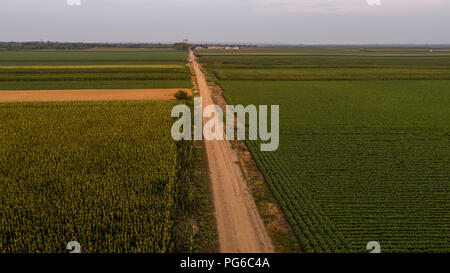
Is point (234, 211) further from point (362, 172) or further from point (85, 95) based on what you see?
point (85, 95)

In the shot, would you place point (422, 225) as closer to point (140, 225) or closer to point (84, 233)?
point (140, 225)

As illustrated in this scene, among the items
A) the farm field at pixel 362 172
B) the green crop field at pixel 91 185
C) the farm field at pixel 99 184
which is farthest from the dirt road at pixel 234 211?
the green crop field at pixel 91 185

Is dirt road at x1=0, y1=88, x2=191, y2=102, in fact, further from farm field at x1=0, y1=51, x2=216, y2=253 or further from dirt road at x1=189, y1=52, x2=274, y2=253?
dirt road at x1=189, y1=52, x2=274, y2=253

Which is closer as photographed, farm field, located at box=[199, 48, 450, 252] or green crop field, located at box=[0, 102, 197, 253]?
green crop field, located at box=[0, 102, 197, 253]

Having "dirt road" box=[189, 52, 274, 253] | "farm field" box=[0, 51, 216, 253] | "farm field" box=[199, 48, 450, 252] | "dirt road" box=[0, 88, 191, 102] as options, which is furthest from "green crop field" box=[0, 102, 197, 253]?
"dirt road" box=[0, 88, 191, 102]
